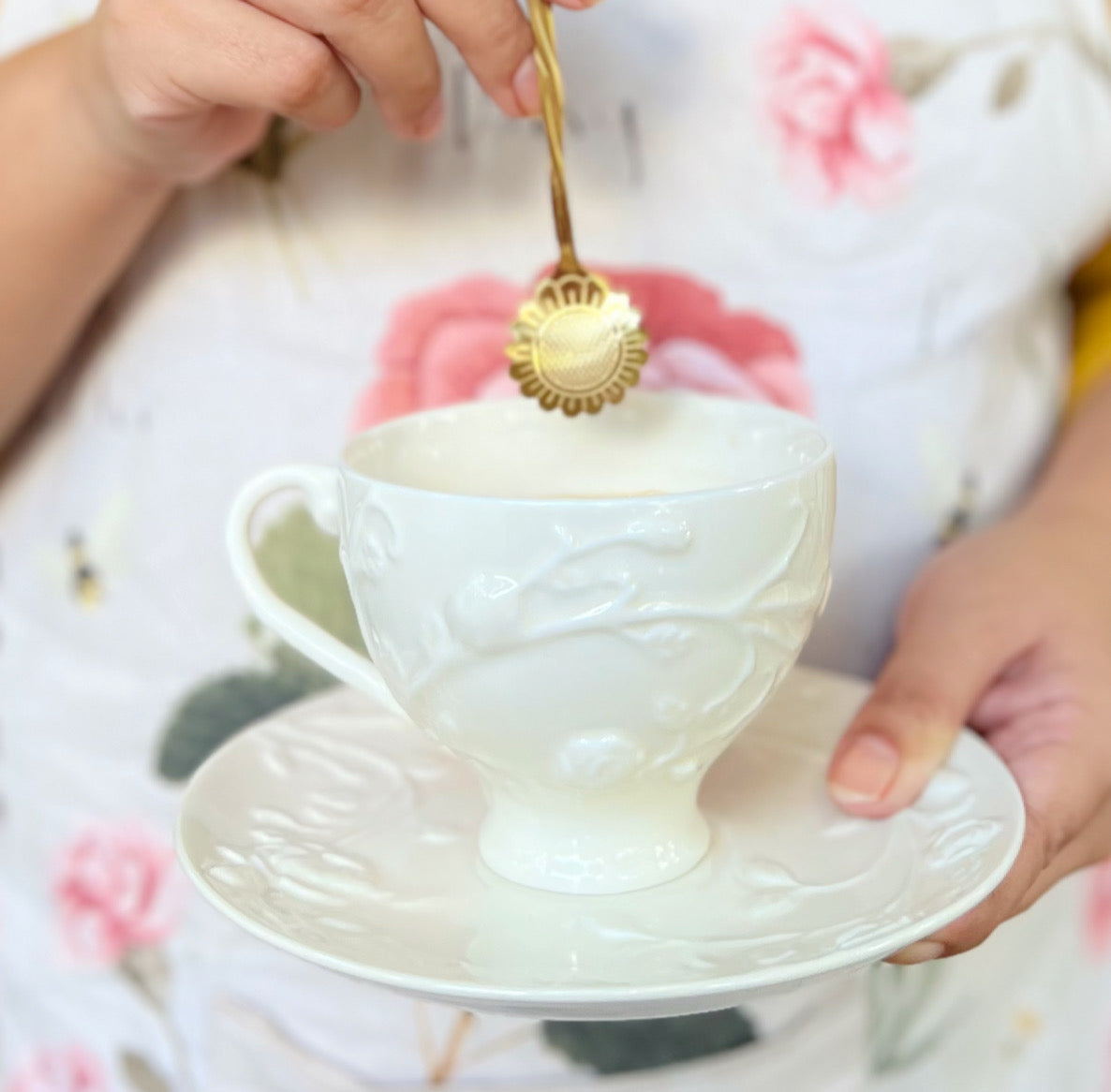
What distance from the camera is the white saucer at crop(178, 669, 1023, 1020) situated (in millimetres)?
323

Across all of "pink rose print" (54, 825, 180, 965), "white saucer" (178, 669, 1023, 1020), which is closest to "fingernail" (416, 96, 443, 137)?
"white saucer" (178, 669, 1023, 1020)

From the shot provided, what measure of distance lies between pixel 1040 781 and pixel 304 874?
0.25 meters

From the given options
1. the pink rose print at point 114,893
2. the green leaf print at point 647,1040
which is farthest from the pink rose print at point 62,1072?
the green leaf print at point 647,1040

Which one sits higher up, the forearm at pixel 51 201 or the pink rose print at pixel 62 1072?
the forearm at pixel 51 201

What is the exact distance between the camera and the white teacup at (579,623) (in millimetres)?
329

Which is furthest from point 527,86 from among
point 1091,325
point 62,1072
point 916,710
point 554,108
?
point 62,1072

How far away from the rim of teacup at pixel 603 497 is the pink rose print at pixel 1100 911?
381 mm

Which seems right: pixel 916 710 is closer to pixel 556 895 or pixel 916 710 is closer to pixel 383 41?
pixel 556 895

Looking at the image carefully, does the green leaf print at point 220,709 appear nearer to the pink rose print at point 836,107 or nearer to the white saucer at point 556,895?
the white saucer at point 556,895

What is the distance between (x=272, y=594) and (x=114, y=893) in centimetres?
24

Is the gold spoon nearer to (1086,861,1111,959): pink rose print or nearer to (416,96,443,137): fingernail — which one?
(416,96,443,137): fingernail

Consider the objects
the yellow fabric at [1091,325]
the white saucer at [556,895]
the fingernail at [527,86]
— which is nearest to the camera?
the white saucer at [556,895]

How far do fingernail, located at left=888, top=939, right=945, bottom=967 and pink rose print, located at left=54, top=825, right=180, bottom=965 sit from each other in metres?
0.34

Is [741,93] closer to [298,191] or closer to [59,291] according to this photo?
[298,191]
